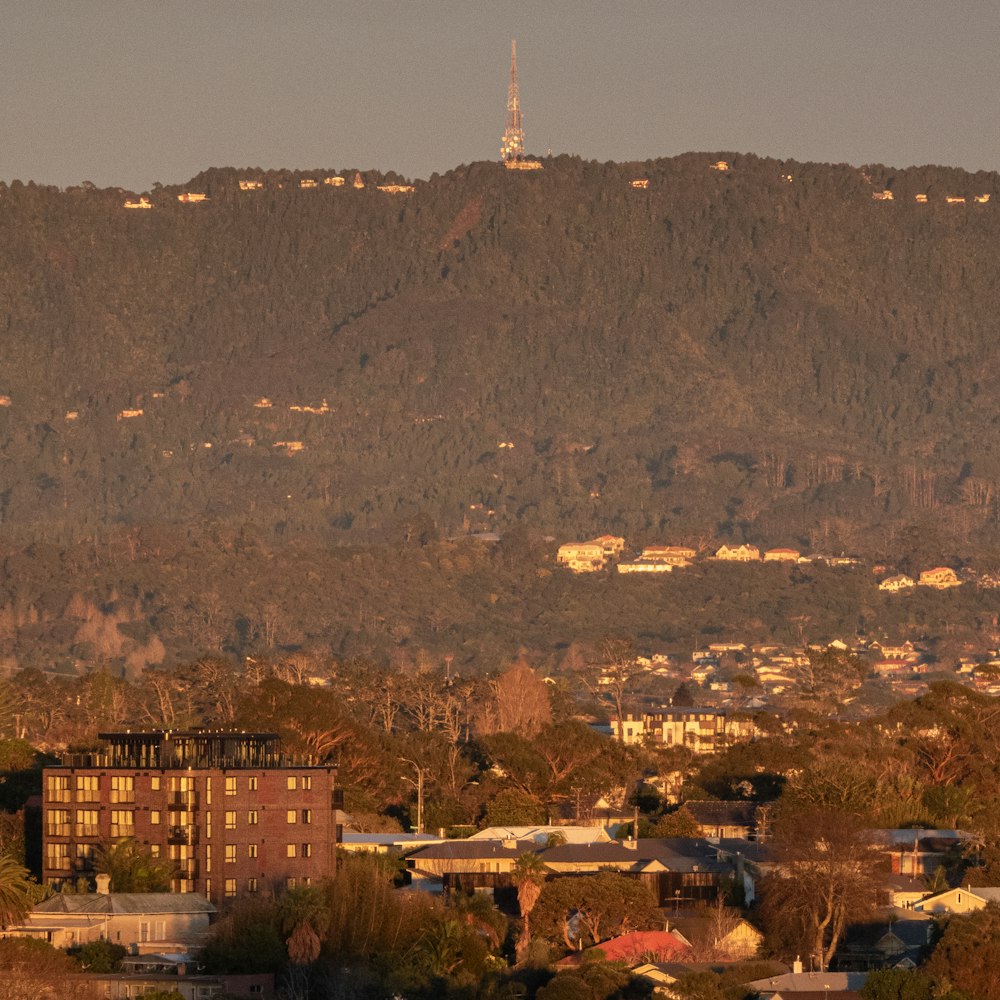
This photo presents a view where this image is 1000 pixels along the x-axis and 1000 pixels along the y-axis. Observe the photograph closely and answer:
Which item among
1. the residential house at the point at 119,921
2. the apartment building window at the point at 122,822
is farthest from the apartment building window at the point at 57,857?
the residential house at the point at 119,921

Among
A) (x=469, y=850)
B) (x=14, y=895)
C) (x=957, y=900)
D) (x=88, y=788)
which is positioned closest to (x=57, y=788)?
(x=88, y=788)

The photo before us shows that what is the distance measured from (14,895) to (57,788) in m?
14.2

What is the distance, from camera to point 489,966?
298 ft

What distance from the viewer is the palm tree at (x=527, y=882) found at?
9931 centimetres

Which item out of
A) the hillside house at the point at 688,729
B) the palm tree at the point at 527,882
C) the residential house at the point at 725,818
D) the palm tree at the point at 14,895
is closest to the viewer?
the palm tree at the point at 14,895

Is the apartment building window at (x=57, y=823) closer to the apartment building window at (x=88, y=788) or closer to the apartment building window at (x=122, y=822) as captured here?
the apartment building window at (x=88, y=788)

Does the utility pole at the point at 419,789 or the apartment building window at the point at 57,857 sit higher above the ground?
the apartment building window at the point at 57,857

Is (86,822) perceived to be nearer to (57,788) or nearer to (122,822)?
(122,822)

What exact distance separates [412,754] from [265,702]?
22.7 feet

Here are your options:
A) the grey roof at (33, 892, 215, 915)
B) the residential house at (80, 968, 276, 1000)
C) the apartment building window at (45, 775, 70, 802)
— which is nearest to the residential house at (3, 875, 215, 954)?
the grey roof at (33, 892, 215, 915)

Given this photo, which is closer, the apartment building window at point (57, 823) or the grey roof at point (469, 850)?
the apartment building window at point (57, 823)

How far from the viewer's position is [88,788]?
108 m

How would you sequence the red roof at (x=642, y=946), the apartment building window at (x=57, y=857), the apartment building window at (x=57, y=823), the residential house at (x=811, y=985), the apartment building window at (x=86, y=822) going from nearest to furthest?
1. the residential house at (x=811, y=985)
2. the red roof at (x=642, y=946)
3. the apartment building window at (x=57, y=857)
4. the apartment building window at (x=86, y=822)
5. the apartment building window at (x=57, y=823)

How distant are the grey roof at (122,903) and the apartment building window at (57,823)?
8.31 m
